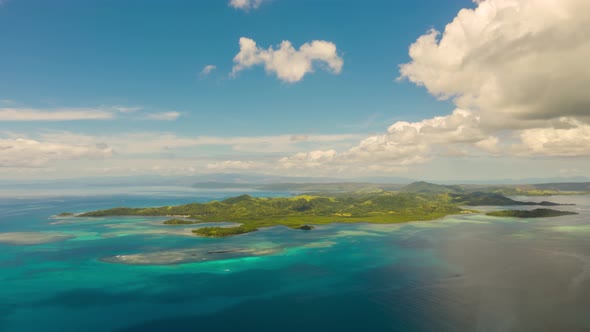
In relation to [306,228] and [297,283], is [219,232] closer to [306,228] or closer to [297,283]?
[306,228]

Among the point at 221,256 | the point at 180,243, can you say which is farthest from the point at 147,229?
the point at 221,256

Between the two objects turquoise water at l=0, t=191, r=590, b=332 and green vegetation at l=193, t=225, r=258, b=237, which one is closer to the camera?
turquoise water at l=0, t=191, r=590, b=332

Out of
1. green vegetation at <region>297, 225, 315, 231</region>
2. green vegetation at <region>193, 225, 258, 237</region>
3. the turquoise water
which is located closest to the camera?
the turquoise water

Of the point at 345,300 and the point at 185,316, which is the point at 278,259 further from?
the point at 185,316

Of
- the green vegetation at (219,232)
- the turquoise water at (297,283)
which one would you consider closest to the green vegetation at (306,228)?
the turquoise water at (297,283)

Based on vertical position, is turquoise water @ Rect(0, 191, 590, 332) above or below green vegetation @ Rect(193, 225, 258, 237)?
below

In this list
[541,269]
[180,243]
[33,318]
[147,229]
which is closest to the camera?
[33,318]

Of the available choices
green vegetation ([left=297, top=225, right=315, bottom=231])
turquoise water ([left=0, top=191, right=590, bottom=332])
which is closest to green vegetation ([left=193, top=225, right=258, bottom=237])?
turquoise water ([left=0, top=191, right=590, bottom=332])

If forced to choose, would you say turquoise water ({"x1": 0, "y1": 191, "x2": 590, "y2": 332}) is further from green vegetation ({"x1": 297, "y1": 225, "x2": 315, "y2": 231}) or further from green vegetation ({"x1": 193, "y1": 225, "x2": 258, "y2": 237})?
green vegetation ({"x1": 297, "y1": 225, "x2": 315, "y2": 231})

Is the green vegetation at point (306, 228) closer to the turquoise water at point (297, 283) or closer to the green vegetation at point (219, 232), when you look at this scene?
the turquoise water at point (297, 283)
